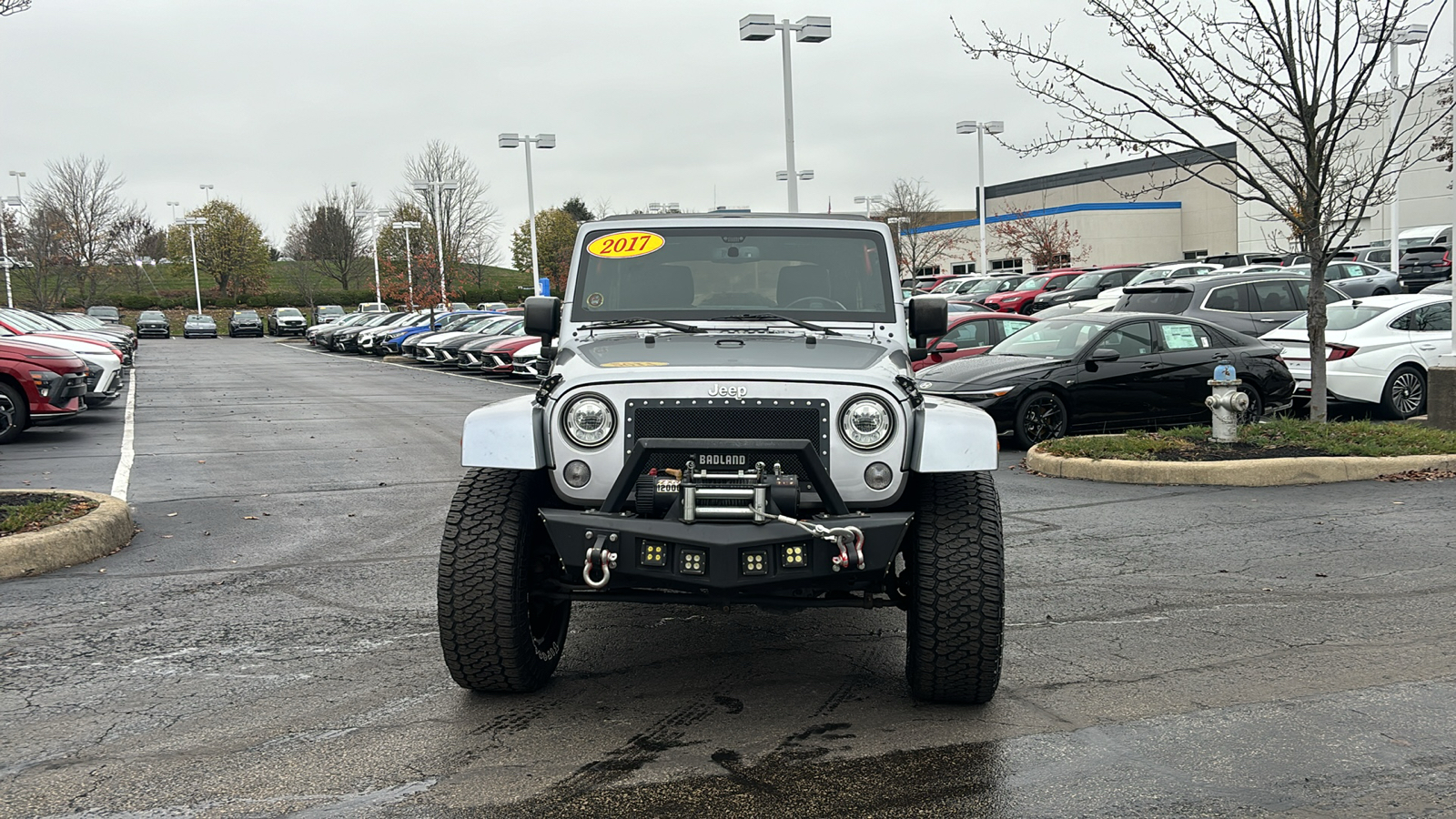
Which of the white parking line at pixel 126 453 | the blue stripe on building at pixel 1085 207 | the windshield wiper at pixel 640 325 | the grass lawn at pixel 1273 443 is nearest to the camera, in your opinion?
the windshield wiper at pixel 640 325

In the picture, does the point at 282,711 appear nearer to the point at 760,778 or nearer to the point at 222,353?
the point at 760,778

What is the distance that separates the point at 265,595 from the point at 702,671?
2931mm

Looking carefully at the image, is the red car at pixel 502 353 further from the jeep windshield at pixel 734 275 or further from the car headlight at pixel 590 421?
the car headlight at pixel 590 421

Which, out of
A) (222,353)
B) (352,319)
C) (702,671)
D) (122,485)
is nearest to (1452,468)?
(702,671)

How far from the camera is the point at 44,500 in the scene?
29.9 ft

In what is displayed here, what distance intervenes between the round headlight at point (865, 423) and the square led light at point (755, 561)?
0.63 meters

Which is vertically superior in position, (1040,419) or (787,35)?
(787,35)

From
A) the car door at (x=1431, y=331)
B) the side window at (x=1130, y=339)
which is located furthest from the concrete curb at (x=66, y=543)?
the car door at (x=1431, y=331)

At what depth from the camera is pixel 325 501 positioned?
10.5m

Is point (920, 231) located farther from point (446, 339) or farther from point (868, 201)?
point (446, 339)

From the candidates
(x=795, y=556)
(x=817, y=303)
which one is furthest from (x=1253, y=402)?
(x=795, y=556)

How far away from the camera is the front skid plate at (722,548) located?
4.46 metres

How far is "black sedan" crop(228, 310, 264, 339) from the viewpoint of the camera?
65625 millimetres

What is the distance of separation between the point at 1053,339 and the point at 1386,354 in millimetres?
3799
